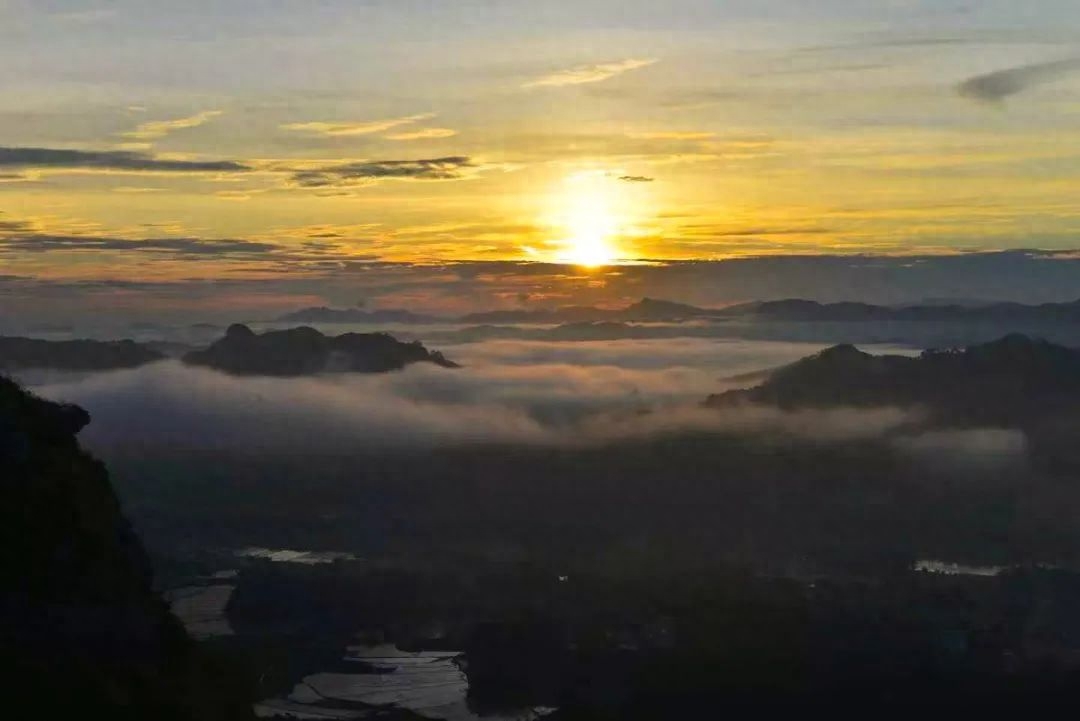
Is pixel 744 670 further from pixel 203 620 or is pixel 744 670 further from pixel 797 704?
pixel 203 620

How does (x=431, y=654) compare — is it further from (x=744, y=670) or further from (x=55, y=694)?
(x=55, y=694)

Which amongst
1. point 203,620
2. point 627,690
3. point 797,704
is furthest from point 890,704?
point 203,620

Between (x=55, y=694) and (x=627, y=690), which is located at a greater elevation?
(x=55, y=694)

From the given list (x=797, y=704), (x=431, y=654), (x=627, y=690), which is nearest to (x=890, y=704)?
(x=797, y=704)

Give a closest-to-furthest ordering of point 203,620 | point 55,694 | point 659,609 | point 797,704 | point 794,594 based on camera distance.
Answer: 1. point 55,694
2. point 797,704
3. point 203,620
4. point 659,609
5. point 794,594

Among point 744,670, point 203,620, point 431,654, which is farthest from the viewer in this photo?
point 203,620

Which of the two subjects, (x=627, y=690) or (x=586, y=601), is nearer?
(x=627, y=690)
